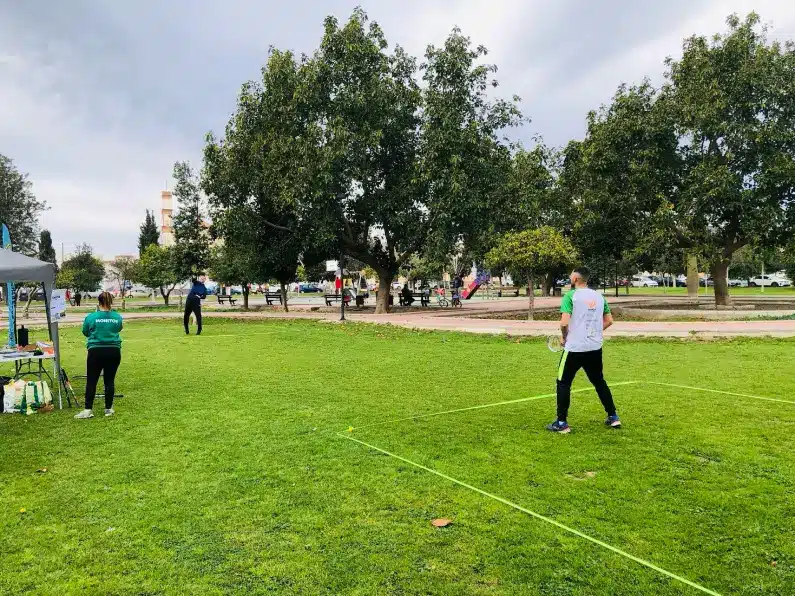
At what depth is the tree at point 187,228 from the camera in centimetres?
3266

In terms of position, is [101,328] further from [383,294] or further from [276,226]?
[383,294]

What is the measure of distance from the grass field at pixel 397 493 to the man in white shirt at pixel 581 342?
0.28m

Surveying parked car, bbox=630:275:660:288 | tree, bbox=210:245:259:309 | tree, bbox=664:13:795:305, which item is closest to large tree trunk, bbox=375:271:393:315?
tree, bbox=210:245:259:309

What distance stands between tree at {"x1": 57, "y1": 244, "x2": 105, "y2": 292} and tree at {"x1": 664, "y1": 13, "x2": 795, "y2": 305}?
4834cm

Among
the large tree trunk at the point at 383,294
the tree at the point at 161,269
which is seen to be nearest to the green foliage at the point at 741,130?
the large tree trunk at the point at 383,294

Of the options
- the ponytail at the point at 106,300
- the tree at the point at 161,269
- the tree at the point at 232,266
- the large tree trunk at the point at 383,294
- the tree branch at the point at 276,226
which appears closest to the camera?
the ponytail at the point at 106,300

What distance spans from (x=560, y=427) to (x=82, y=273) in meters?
56.4

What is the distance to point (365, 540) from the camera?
3719 millimetres

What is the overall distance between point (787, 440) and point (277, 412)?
207 inches

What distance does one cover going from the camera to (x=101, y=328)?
7129 millimetres

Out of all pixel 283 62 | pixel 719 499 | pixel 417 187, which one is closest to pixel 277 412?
pixel 719 499

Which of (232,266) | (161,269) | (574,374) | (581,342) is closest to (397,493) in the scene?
(574,374)

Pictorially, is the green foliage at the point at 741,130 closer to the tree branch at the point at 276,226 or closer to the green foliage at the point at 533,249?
the green foliage at the point at 533,249

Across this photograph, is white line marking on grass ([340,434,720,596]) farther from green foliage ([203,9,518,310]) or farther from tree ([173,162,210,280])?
tree ([173,162,210,280])
